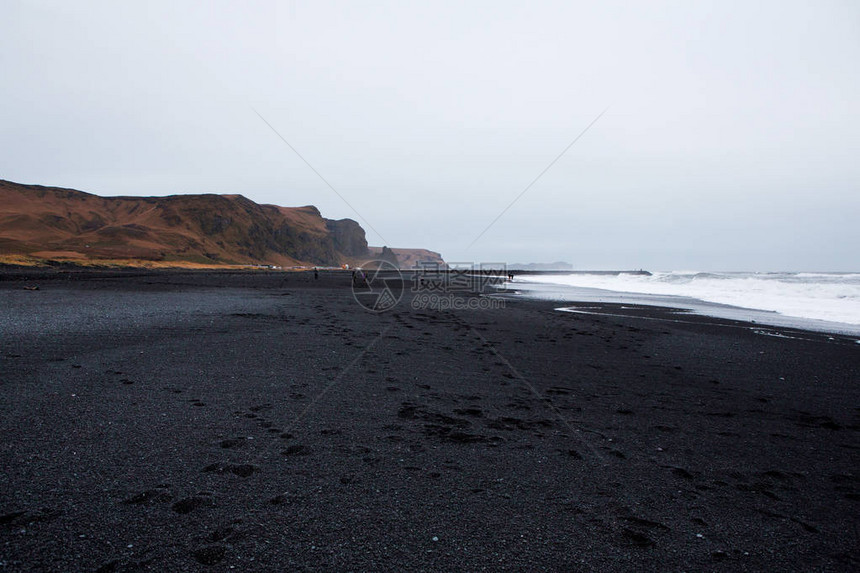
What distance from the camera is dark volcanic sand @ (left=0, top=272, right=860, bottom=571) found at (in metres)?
2.82

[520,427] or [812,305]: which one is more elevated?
[812,305]

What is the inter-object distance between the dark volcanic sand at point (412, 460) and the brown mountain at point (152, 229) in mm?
69218

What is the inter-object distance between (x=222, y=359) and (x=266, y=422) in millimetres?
3652

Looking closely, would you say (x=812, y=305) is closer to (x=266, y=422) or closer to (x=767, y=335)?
(x=767, y=335)

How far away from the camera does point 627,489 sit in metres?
3.74

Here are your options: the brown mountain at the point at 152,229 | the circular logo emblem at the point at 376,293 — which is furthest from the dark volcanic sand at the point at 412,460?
the brown mountain at the point at 152,229

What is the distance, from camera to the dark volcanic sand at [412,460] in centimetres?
282

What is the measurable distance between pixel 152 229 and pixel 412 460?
398ft

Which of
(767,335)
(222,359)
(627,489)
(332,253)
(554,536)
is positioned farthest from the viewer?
(332,253)

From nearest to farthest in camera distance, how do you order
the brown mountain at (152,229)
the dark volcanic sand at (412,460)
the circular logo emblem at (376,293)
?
the dark volcanic sand at (412,460)
the circular logo emblem at (376,293)
the brown mountain at (152,229)

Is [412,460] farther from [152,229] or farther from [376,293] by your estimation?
[152,229]

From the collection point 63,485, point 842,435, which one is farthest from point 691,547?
point 63,485

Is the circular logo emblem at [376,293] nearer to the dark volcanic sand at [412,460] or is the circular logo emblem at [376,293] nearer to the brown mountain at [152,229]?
the dark volcanic sand at [412,460]

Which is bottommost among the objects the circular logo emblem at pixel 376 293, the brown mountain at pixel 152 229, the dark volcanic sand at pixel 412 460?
the dark volcanic sand at pixel 412 460
